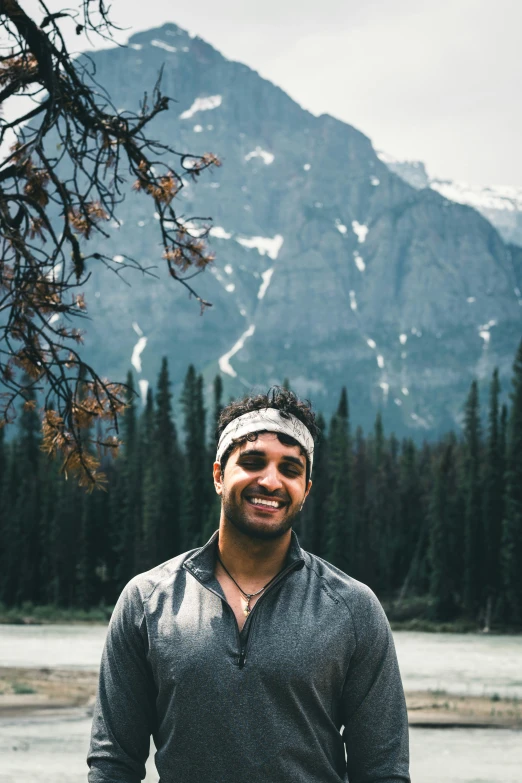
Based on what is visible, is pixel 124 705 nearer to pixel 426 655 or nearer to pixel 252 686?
pixel 252 686

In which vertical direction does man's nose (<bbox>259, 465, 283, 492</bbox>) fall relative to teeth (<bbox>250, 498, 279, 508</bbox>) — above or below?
above

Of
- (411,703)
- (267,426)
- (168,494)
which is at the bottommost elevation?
(411,703)

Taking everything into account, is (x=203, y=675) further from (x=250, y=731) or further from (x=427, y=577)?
(x=427, y=577)

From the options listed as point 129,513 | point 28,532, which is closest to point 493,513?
point 129,513

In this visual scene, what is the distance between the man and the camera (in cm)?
410

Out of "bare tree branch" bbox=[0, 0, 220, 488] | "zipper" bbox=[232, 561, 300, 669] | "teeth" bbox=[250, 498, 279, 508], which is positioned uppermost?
"bare tree branch" bbox=[0, 0, 220, 488]

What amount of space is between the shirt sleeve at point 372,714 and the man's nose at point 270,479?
0.55 meters

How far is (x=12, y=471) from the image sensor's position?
297 ft

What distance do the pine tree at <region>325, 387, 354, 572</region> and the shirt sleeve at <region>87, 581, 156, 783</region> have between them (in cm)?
8067

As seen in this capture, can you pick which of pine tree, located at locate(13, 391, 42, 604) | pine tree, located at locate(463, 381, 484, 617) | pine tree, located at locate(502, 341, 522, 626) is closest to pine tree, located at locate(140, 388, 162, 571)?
pine tree, located at locate(13, 391, 42, 604)

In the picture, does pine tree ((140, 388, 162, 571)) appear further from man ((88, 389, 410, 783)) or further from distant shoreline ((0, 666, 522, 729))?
man ((88, 389, 410, 783))

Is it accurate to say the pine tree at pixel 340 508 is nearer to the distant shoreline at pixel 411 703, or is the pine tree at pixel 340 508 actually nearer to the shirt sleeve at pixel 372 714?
the distant shoreline at pixel 411 703

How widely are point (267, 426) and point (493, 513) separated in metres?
78.4

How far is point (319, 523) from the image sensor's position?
91.6m
